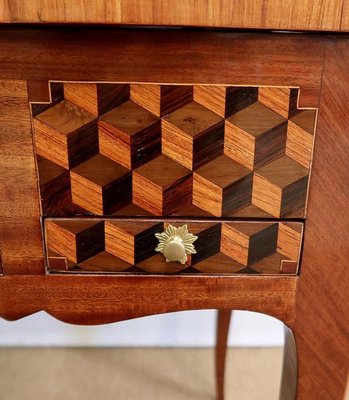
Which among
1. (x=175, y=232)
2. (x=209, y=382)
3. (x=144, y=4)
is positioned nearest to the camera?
(x=144, y=4)

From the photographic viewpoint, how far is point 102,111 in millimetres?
498

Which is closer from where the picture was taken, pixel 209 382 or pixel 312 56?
pixel 312 56

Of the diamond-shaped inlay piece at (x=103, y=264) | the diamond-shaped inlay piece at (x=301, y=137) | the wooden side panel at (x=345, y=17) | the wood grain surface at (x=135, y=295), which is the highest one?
the wooden side panel at (x=345, y=17)

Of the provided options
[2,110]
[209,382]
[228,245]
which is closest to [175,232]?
[228,245]

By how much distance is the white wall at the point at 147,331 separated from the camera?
1242 millimetres

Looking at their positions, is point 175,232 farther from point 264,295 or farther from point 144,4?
point 144,4

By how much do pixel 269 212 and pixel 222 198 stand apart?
58 mm

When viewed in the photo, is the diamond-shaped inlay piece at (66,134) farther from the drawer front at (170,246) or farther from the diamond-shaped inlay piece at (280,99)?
the diamond-shaped inlay piece at (280,99)

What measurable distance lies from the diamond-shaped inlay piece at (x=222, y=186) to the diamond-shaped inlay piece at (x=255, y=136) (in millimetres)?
12

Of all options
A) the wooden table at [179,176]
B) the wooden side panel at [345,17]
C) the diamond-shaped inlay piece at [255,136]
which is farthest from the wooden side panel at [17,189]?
the wooden side panel at [345,17]

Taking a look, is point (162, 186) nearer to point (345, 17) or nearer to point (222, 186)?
point (222, 186)

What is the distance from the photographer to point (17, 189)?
0.53 metres

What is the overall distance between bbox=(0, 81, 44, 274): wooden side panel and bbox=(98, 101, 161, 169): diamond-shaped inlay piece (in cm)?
9

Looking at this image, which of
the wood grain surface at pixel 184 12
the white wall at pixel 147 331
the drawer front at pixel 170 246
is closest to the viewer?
the wood grain surface at pixel 184 12
